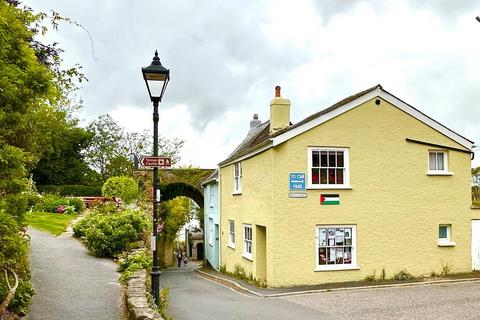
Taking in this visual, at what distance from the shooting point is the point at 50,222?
23.5 meters

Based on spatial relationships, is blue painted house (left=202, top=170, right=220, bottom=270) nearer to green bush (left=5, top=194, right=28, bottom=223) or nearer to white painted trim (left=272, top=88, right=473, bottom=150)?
white painted trim (left=272, top=88, right=473, bottom=150)

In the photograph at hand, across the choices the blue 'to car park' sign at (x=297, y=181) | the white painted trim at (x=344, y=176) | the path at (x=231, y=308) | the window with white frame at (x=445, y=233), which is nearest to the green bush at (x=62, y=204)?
the path at (x=231, y=308)

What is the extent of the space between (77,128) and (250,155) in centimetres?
4402

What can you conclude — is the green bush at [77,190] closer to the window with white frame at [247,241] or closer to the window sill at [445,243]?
the window with white frame at [247,241]

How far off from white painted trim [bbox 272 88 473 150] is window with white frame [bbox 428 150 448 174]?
0.76 meters

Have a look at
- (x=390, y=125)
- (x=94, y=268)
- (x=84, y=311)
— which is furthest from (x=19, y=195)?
(x=390, y=125)

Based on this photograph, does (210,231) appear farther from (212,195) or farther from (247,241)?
(247,241)

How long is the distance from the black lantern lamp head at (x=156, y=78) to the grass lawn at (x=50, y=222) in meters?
12.8

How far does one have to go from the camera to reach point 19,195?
6.89 metres

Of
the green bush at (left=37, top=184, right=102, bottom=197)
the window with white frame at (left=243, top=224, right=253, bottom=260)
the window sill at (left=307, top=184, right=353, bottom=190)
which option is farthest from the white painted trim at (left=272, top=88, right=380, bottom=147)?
the green bush at (left=37, top=184, right=102, bottom=197)

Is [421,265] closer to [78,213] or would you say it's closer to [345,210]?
[345,210]

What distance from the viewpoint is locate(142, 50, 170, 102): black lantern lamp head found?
368 inches

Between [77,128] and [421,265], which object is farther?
[77,128]

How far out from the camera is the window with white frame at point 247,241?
20263 mm
